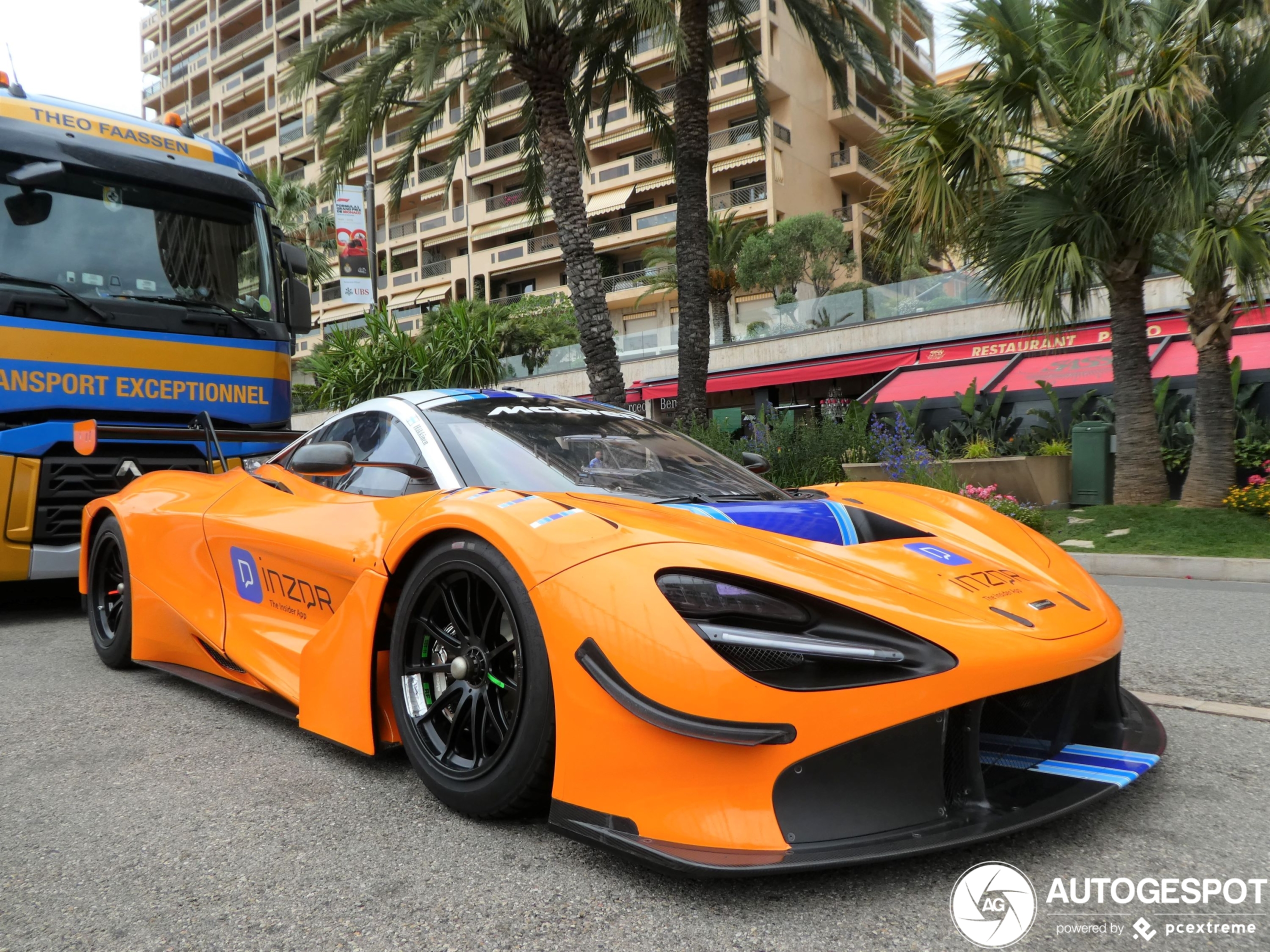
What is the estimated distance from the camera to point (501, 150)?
43.6m

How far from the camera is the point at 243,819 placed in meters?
2.26

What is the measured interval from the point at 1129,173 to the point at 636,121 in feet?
104

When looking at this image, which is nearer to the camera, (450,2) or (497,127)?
(450,2)

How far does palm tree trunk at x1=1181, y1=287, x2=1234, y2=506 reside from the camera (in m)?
9.30

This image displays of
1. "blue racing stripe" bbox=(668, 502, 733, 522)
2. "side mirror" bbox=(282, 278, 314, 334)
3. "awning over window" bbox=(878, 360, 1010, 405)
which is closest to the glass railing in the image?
"awning over window" bbox=(878, 360, 1010, 405)

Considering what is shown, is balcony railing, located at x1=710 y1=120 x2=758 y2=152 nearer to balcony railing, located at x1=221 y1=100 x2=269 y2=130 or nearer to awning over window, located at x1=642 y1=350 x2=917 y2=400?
awning over window, located at x1=642 y1=350 x2=917 y2=400

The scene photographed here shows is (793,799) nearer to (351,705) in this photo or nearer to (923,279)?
(351,705)

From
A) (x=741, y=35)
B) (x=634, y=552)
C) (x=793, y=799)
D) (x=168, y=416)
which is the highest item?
(x=741, y=35)

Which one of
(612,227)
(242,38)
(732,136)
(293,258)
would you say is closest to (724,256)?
(732,136)

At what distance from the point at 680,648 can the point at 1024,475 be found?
10.3 m

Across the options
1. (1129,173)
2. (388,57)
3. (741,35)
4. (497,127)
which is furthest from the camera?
(497,127)

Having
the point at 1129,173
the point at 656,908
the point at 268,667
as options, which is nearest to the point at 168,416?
the point at 268,667

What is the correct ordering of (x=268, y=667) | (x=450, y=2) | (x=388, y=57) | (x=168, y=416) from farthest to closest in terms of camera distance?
(x=388, y=57) < (x=450, y=2) < (x=168, y=416) < (x=268, y=667)

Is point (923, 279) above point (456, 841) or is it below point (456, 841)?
above
